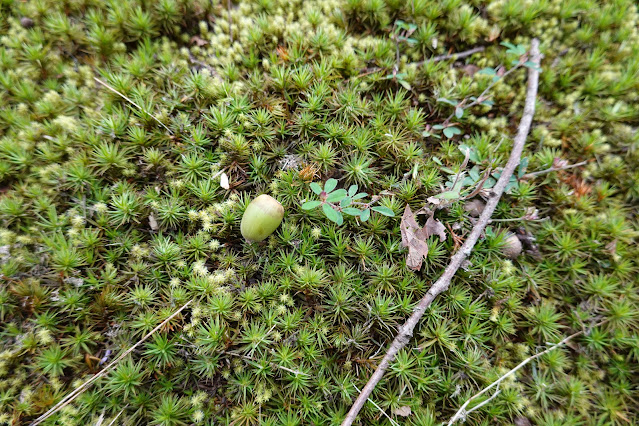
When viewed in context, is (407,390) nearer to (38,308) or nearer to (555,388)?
(555,388)

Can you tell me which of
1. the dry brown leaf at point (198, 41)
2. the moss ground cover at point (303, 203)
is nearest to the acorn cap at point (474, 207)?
the moss ground cover at point (303, 203)

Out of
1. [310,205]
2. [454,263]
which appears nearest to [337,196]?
[310,205]

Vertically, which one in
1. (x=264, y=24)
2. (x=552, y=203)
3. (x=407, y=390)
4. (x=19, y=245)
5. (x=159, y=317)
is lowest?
(x=407, y=390)

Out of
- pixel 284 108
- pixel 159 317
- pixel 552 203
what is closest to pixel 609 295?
pixel 552 203

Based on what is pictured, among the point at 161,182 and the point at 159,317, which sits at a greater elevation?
the point at 161,182

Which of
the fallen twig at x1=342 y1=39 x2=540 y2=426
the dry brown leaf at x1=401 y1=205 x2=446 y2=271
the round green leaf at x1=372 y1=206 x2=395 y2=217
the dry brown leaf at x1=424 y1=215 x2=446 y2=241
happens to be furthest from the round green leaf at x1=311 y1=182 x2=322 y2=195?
the fallen twig at x1=342 y1=39 x2=540 y2=426

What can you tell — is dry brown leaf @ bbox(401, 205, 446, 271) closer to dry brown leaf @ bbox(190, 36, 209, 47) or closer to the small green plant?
the small green plant
